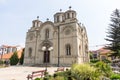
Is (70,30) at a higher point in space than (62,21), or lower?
lower

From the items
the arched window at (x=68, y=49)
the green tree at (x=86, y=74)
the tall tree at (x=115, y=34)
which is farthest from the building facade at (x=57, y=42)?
the green tree at (x=86, y=74)

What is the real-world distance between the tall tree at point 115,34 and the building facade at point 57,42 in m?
6.66

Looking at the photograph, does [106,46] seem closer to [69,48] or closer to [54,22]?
[69,48]

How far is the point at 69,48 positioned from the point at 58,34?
13.5 ft

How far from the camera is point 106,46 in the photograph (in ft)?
98.3

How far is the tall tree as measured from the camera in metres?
29.1

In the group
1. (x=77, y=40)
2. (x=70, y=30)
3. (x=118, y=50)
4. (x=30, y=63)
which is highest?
(x=70, y=30)

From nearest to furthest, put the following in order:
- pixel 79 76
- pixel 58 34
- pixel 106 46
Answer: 1. pixel 79 76
2. pixel 58 34
3. pixel 106 46

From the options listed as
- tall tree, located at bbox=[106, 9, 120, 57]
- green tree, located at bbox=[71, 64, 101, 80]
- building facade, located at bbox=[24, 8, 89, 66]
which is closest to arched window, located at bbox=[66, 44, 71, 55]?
building facade, located at bbox=[24, 8, 89, 66]

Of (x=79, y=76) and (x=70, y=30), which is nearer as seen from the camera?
(x=79, y=76)

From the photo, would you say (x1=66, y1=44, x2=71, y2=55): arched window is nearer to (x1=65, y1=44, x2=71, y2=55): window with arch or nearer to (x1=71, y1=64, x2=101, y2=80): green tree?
(x1=65, y1=44, x2=71, y2=55): window with arch

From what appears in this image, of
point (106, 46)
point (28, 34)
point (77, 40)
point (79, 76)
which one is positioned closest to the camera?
point (79, 76)

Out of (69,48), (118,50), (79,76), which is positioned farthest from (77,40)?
(79,76)

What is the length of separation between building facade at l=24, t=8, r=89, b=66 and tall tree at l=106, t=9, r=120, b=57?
21.8ft
